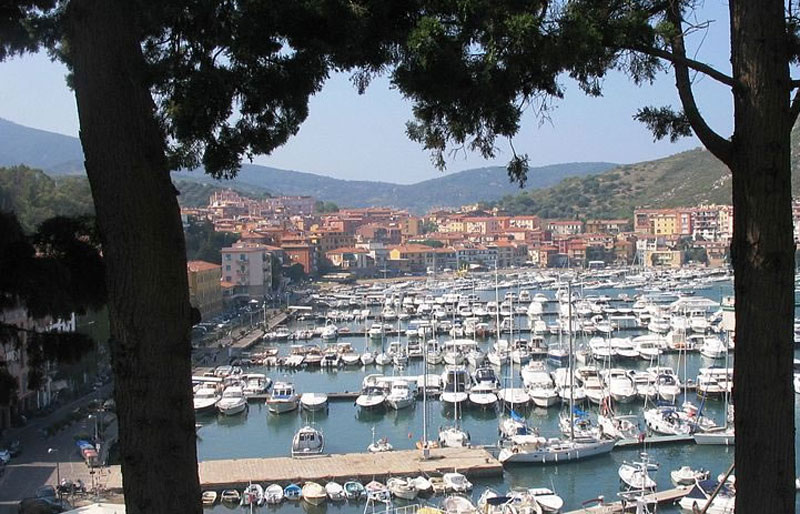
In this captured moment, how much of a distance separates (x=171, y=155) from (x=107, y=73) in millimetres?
775

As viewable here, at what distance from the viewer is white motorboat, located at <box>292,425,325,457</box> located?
9978 mm

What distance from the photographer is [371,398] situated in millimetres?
12664

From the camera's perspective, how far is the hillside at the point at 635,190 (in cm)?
5631

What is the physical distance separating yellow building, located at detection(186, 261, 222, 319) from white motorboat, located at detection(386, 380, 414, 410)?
9267 millimetres

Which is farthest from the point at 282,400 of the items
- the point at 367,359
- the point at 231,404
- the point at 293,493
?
the point at 293,493

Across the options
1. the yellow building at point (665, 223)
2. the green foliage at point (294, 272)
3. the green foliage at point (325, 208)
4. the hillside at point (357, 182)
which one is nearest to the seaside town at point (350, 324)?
the green foliage at point (294, 272)

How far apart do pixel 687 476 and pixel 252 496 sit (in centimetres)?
436

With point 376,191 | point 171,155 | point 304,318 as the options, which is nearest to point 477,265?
point 304,318

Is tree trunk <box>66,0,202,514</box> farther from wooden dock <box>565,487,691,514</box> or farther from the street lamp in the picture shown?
the street lamp

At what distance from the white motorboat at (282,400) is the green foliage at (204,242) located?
15845 millimetres

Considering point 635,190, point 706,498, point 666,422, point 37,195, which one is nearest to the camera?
point 706,498

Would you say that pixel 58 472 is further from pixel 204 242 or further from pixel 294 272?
pixel 294 272

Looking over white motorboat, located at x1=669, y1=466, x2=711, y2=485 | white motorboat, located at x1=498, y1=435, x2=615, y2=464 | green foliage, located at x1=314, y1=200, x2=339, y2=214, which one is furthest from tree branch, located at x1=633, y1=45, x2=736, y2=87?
green foliage, located at x1=314, y1=200, x2=339, y2=214

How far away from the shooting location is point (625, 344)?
53.9 feet
